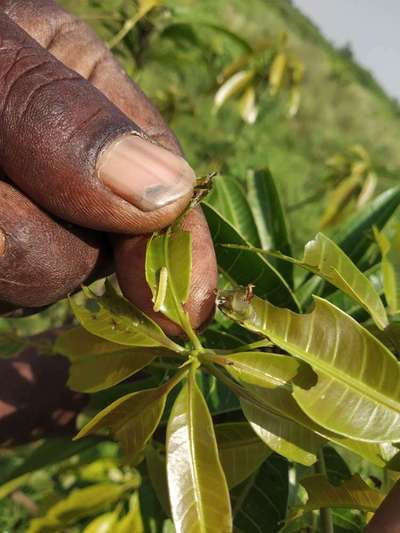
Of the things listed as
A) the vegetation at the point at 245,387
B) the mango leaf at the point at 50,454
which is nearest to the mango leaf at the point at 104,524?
the vegetation at the point at 245,387

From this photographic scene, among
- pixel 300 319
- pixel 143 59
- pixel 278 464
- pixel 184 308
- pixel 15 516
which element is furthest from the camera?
pixel 143 59

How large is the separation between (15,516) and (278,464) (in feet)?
2.93

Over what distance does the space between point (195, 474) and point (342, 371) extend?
7.2 inches

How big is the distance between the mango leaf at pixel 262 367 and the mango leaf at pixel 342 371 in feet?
0.06

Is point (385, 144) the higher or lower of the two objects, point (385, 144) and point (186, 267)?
the lower

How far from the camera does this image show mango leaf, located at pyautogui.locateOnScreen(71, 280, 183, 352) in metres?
0.70

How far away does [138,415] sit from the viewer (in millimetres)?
714

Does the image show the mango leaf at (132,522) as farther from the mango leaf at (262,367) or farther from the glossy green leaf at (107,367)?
the mango leaf at (262,367)

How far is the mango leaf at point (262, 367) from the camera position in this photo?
2.16 feet

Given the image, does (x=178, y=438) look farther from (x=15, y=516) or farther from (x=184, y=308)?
(x=15, y=516)

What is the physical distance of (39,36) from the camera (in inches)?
39.1

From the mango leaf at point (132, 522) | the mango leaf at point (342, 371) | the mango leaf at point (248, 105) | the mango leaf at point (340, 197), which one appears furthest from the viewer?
the mango leaf at point (248, 105)

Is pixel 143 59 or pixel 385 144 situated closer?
pixel 143 59

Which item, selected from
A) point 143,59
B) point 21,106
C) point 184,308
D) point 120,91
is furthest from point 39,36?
point 143,59
